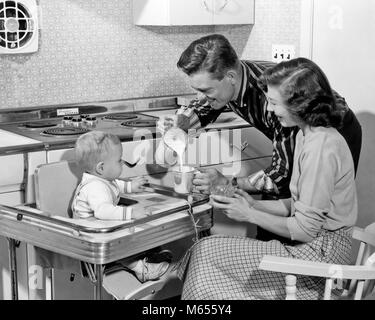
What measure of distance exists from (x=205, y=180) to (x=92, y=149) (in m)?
0.40

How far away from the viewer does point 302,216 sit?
2039 mm

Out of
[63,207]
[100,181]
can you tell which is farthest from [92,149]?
[63,207]

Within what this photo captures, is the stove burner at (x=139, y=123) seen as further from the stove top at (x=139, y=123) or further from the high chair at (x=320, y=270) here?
the high chair at (x=320, y=270)

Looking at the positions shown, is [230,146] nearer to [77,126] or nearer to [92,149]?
[77,126]

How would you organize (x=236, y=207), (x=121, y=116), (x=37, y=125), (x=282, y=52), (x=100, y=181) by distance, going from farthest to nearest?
(x=282, y=52) → (x=121, y=116) → (x=37, y=125) → (x=100, y=181) → (x=236, y=207)

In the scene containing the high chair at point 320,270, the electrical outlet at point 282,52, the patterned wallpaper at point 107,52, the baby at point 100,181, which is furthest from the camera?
the electrical outlet at point 282,52

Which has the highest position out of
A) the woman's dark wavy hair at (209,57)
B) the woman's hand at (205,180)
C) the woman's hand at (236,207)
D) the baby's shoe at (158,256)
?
the woman's dark wavy hair at (209,57)

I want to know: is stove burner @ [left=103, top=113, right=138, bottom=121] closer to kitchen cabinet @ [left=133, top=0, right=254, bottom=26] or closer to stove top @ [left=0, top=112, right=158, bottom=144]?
stove top @ [left=0, top=112, right=158, bottom=144]

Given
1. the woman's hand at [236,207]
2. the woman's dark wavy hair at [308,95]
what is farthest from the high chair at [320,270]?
the woman's dark wavy hair at [308,95]

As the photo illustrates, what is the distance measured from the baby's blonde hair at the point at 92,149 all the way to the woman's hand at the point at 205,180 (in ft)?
1.04

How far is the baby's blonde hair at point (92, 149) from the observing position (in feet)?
7.55
